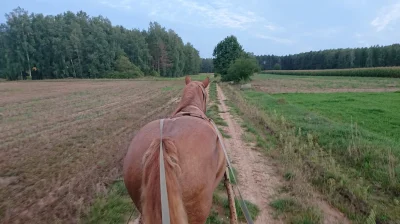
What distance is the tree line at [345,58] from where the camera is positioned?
73500 millimetres

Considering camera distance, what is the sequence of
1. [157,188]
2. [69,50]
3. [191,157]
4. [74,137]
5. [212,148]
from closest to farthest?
[157,188] → [191,157] → [212,148] → [74,137] → [69,50]

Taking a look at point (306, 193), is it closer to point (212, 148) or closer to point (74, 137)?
point (212, 148)

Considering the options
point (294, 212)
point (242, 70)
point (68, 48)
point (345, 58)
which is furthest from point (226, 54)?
point (345, 58)

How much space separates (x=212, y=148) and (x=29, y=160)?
5726 millimetres

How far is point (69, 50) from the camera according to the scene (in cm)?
5694

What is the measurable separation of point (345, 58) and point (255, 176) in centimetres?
9653

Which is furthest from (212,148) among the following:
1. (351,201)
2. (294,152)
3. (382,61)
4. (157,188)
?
(382,61)

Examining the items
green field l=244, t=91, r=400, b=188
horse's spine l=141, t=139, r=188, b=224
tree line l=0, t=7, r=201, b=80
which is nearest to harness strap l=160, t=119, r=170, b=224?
horse's spine l=141, t=139, r=188, b=224

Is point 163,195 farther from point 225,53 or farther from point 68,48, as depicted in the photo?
point 68,48

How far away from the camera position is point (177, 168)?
5.87ft

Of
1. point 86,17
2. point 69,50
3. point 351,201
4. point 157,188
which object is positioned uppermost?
point 86,17

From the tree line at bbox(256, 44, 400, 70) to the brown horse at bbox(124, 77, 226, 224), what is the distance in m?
90.1

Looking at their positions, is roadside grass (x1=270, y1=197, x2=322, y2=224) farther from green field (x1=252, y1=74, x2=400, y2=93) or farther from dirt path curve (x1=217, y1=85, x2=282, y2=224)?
green field (x1=252, y1=74, x2=400, y2=93)

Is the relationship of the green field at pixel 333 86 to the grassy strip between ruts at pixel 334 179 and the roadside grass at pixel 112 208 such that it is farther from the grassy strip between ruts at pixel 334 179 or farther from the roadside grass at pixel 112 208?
the roadside grass at pixel 112 208
